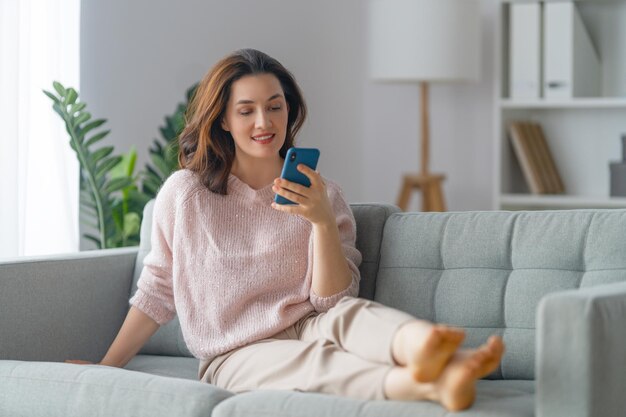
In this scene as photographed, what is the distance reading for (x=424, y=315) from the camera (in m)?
2.34

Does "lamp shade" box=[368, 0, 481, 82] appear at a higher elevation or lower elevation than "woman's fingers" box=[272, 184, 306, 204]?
higher

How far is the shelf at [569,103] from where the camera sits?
14.5 feet

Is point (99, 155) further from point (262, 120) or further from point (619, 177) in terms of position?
point (619, 177)

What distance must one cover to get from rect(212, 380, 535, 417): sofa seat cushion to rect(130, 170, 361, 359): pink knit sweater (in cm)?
31

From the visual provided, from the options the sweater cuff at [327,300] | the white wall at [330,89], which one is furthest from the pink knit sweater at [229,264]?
the white wall at [330,89]

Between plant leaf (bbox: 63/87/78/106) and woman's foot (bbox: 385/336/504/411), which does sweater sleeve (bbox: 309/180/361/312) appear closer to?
woman's foot (bbox: 385/336/504/411)

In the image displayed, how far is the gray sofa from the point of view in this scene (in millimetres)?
1701

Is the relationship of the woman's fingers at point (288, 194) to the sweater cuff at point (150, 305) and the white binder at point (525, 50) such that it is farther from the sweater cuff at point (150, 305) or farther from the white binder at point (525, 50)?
the white binder at point (525, 50)

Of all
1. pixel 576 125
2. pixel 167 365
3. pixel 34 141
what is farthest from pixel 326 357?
pixel 576 125

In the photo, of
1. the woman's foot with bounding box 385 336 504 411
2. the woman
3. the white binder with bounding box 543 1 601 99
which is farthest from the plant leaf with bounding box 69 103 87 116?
the white binder with bounding box 543 1 601 99

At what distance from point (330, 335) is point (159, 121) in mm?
2312

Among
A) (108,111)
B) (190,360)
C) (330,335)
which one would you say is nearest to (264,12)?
(108,111)

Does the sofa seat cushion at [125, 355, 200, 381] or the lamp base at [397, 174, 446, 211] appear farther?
the lamp base at [397, 174, 446, 211]

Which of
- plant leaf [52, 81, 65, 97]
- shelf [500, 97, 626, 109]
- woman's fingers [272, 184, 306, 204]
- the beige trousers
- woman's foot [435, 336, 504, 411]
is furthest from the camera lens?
shelf [500, 97, 626, 109]
